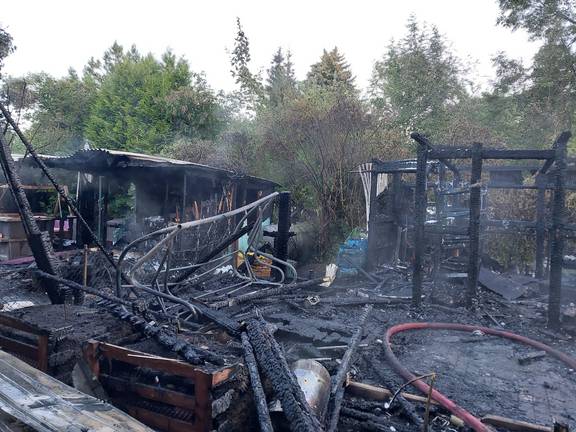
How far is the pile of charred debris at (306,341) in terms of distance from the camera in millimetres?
3020

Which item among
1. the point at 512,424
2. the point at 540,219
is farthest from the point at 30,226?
the point at 540,219

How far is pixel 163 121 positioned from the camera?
20.2 meters

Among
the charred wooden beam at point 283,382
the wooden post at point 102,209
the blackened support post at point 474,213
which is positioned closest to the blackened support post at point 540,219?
the blackened support post at point 474,213

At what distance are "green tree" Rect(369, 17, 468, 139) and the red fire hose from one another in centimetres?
A: 1336

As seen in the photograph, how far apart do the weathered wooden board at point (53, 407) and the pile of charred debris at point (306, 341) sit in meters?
0.10

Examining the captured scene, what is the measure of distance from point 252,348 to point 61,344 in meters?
1.60

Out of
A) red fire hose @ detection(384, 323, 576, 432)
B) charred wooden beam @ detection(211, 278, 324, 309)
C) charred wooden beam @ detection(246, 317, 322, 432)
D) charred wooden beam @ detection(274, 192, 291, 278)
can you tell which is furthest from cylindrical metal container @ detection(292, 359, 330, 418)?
charred wooden beam @ detection(274, 192, 291, 278)

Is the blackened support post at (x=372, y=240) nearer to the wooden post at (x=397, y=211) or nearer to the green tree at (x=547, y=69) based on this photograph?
the wooden post at (x=397, y=211)

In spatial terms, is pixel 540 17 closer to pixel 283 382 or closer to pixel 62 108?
pixel 283 382

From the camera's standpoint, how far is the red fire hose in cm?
337

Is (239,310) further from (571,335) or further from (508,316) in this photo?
(571,335)

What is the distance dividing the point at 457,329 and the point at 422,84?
1659 centimetres

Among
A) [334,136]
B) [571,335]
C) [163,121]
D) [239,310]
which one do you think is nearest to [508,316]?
[571,335]

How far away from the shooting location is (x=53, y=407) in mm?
2471
